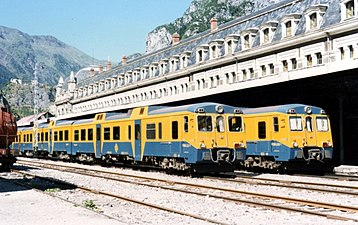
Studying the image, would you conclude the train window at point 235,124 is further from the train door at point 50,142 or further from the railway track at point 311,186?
the train door at point 50,142

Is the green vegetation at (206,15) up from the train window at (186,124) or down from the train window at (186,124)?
up

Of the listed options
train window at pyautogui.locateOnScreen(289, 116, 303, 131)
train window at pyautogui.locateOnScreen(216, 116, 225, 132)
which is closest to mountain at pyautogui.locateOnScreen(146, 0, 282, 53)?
train window at pyautogui.locateOnScreen(289, 116, 303, 131)

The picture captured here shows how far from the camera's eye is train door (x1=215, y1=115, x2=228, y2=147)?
21344mm

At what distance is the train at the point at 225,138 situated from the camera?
21141 millimetres

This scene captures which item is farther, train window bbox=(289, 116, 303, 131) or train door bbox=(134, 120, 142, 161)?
train door bbox=(134, 120, 142, 161)

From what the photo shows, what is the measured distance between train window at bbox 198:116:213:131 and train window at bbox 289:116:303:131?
3.96m

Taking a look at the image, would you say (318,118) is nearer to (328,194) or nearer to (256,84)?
(256,84)

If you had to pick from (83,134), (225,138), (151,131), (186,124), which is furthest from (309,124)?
(83,134)

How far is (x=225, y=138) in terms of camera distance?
850 inches

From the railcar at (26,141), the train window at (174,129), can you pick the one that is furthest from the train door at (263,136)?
the railcar at (26,141)

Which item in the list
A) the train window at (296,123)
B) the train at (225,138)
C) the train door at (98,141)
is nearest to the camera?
the train at (225,138)

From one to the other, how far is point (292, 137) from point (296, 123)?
73 cm

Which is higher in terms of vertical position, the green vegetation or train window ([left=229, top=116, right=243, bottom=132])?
the green vegetation

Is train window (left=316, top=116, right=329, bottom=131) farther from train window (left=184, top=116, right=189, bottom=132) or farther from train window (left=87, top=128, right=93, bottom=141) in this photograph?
train window (left=87, top=128, right=93, bottom=141)
